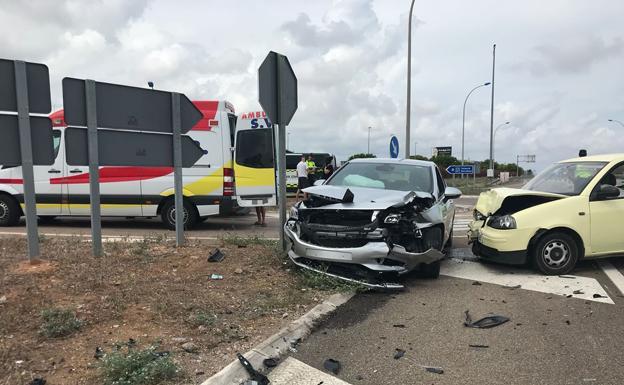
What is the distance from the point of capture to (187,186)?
10695 millimetres

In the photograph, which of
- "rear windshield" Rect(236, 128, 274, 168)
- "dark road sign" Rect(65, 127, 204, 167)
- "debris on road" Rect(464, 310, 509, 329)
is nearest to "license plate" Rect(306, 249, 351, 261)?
"debris on road" Rect(464, 310, 509, 329)

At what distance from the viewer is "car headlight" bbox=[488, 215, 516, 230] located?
21.7ft

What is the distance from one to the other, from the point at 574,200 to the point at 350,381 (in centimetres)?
463

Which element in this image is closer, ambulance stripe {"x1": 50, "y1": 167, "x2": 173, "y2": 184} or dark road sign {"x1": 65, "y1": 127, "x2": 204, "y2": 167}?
dark road sign {"x1": 65, "y1": 127, "x2": 204, "y2": 167}

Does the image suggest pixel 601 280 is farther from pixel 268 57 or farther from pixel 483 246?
pixel 268 57

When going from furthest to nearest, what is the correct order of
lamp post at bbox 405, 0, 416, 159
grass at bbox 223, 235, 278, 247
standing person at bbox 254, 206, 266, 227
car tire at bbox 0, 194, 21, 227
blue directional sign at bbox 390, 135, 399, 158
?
lamp post at bbox 405, 0, 416, 159 → blue directional sign at bbox 390, 135, 399, 158 → standing person at bbox 254, 206, 266, 227 → car tire at bbox 0, 194, 21, 227 → grass at bbox 223, 235, 278, 247

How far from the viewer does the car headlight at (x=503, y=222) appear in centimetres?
661

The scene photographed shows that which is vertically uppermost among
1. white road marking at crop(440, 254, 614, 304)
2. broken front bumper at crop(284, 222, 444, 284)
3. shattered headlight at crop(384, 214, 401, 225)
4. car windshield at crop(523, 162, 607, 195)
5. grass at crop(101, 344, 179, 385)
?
car windshield at crop(523, 162, 607, 195)

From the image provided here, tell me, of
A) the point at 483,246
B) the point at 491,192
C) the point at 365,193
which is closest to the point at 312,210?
the point at 365,193

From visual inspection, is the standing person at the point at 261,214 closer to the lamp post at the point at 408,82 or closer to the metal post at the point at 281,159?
the metal post at the point at 281,159

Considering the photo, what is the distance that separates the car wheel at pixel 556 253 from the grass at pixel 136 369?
5139 millimetres

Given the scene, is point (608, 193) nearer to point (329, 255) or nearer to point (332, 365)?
point (329, 255)

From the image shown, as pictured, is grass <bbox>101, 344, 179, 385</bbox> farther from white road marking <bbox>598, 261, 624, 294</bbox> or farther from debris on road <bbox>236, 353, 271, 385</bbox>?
white road marking <bbox>598, 261, 624, 294</bbox>

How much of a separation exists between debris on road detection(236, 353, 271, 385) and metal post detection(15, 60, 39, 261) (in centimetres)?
343
